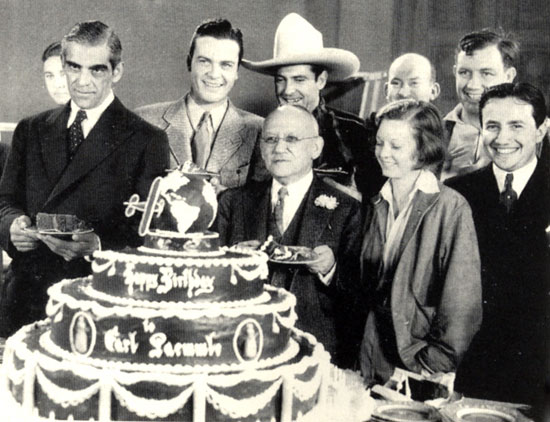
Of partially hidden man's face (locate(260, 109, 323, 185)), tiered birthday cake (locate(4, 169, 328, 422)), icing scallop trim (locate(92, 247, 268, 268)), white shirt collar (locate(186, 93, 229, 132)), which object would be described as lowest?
tiered birthday cake (locate(4, 169, 328, 422))

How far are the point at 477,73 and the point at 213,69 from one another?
4.31 ft

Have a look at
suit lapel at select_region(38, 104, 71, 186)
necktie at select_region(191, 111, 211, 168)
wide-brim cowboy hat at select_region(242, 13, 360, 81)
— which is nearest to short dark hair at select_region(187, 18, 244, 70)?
wide-brim cowboy hat at select_region(242, 13, 360, 81)

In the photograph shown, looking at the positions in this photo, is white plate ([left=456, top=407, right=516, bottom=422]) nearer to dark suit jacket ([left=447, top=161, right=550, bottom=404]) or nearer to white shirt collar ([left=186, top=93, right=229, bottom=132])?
dark suit jacket ([left=447, top=161, right=550, bottom=404])

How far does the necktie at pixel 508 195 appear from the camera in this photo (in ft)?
11.2

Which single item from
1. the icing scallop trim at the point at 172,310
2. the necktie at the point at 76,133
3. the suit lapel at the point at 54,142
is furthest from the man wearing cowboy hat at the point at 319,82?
the icing scallop trim at the point at 172,310

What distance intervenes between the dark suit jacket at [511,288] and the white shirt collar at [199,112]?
4.35 feet

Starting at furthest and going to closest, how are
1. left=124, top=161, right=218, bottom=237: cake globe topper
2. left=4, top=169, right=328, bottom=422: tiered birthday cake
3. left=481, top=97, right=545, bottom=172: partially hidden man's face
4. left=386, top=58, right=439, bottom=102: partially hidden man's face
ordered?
left=386, top=58, right=439, bottom=102: partially hidden man's face, left=481, top=97, right=545, bottom=172: partially hidden man's face, left=124, top=161, right=218, bottom=237: cake globe topper, left=4, top=169, right=328, bottom=422: tiered birthday cake

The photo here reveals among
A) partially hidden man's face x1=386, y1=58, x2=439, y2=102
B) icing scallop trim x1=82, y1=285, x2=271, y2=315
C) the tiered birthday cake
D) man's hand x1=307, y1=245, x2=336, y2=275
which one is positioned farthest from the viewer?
partially hidden man's face x1=386, y1=58, x2=439, y2=102

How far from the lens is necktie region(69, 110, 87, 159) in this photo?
3.71 metres

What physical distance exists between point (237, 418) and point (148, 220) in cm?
82

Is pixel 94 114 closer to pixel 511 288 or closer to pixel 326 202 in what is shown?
pixel 326 202

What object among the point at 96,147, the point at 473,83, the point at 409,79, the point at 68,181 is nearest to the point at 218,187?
the point at 96,147

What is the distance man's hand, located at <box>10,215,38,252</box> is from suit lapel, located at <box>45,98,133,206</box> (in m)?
0.18

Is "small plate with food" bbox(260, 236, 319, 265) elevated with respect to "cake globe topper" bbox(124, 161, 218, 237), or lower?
lower
